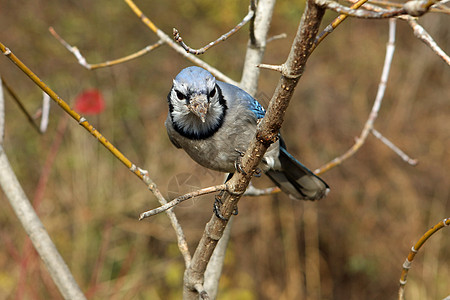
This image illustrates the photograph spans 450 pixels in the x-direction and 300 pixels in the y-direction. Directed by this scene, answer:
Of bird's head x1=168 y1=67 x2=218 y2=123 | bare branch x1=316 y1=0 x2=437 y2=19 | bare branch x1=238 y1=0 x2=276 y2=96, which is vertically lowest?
bare branch x1=316 y1=0 x2=437 y2=19

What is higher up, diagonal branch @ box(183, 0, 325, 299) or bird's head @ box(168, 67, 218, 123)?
bird's head @ box(168, 67, 218, 123)

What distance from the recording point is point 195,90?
8.09ft

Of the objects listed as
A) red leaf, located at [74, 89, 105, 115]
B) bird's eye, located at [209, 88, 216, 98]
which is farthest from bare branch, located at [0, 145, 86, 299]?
red leaf, located at [74, 89, 105, 115]

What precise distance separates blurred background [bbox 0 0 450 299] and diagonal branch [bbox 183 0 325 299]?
3460 mm

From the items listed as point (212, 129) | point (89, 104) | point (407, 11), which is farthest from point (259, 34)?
point (407, 11)

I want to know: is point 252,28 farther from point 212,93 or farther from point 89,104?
point 89,104

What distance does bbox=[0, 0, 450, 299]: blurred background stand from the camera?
6086 millimetres

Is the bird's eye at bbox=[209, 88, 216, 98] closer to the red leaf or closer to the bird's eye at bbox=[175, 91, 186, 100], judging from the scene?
the bird's eye at bbox=[175, 91, 186, 100]

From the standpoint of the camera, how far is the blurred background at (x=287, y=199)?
6086 millimetres

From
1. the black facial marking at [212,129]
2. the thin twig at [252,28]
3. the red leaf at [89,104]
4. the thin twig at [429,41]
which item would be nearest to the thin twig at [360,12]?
the thin twig at [429,41]

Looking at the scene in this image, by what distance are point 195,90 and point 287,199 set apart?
433 centimetres

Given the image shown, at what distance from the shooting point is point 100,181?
253 inches

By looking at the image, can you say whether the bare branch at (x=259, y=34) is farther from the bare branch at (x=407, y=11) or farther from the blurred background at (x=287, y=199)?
the blurred background at (x=287, y=199)

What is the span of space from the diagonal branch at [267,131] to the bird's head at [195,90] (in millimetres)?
624
